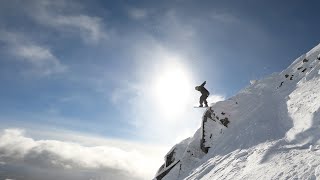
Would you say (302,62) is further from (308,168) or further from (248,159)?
(308,168)

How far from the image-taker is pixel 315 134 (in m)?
15.1

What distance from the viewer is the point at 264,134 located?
2003cm

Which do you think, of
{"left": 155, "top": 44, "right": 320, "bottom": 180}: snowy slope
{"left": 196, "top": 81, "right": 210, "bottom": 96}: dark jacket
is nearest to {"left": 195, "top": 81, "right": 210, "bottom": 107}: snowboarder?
{"left": 196, "top": 81, "right": 210, "bottom": 96}: dark jacket

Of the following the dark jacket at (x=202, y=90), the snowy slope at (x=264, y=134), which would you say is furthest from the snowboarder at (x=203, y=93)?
the snowy slope at (x=264, y=134)

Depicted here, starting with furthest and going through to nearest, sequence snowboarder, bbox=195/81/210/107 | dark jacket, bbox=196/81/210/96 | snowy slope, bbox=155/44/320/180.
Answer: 1. dark jacket, bbox=196/81/210/96
2. snowboarder, bbox=195/81/210/107
3. snowy slope, bbox=155/44/320/180

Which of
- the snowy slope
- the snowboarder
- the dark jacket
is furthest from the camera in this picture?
the dark jacket

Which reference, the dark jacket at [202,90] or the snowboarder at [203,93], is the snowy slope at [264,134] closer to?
the snowboarder at [203,93]

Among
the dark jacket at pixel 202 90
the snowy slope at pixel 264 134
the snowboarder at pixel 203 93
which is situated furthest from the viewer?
the dark jacket at pixel 202 90

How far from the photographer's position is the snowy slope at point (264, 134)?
13.5m

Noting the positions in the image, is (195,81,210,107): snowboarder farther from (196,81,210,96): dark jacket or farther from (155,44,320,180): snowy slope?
(155,44,320,180): snowy slope

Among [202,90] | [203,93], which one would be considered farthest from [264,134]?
[202,90]

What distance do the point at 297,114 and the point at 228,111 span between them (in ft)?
26.4

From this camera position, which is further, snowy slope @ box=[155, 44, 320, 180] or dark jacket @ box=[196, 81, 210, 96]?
dark jacket @ box=[196, 81, 210, 96]

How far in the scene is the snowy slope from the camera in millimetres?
13469
